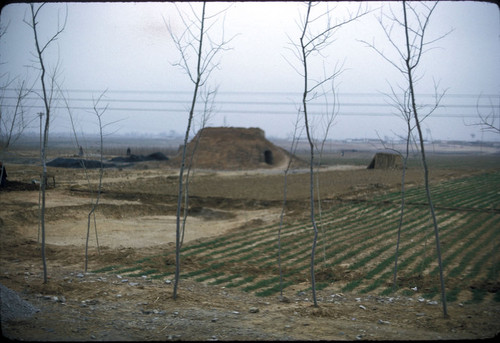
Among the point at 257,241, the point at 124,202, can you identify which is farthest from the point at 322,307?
the point at 124,202

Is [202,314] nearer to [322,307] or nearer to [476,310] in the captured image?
[322,307]

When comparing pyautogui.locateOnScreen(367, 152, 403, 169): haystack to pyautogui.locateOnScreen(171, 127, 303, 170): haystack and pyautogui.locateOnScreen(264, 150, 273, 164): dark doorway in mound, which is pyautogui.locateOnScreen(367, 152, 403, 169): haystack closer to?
pyautogui.locateOnScreen(171, 127, 303, 170): haystack

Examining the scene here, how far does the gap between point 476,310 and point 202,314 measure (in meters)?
4.11

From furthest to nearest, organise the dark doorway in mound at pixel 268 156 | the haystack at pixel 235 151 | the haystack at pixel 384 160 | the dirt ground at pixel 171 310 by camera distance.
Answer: the dark doorway in mound at pixel 268 156 → the haystack at pixel 235 151 → the haystack at pixel 384 160 → the dirt ground at pixel 171 310

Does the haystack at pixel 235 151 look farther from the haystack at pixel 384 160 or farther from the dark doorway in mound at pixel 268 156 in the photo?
the haystack at pixel 384 160

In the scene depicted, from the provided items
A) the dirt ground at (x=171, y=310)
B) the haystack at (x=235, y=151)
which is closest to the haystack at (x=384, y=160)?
the haystack at (x=235, y=151)

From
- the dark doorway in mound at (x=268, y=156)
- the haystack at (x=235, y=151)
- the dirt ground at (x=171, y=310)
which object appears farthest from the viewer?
the dark doorway in mound at (x=268, y=156)

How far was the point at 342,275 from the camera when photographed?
835cm

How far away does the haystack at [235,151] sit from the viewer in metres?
41.0

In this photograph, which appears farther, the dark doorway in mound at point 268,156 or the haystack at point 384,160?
the dark doorway in mound at point 268,156

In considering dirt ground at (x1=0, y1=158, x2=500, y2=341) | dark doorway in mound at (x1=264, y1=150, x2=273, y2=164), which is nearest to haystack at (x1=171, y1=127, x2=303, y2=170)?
dark doorway in mound at (x1=264, y1=150, x2=273, y2=164)

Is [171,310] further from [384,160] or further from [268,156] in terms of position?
[268,156]

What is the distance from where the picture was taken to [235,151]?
42688 mm

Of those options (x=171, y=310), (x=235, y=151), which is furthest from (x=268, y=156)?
(x=171, y=310)
